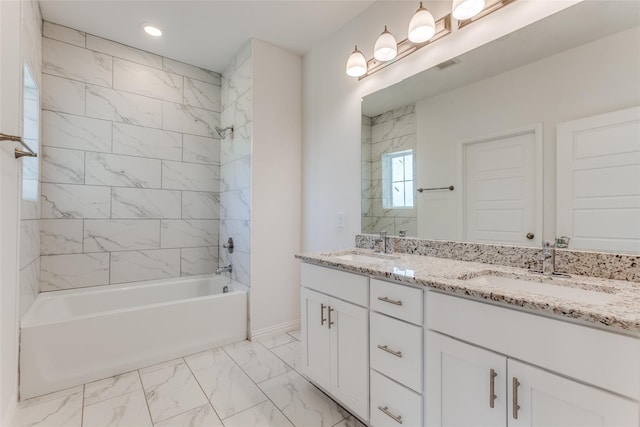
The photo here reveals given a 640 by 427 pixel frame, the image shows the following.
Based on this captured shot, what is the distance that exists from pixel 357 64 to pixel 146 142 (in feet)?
6.92

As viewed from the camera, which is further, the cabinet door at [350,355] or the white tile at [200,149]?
the white tile at [200,149]

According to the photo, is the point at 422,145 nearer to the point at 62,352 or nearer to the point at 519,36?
the point at 519,36

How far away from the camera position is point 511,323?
3.08 feet

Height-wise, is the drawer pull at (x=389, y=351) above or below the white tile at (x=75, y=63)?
below

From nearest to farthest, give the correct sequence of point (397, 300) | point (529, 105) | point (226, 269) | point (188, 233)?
point (397, 300)
point (529, 105)
point (226, 269)
point (188, 233)

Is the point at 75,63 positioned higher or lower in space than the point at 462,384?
higher

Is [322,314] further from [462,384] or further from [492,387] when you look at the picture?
[492,387]

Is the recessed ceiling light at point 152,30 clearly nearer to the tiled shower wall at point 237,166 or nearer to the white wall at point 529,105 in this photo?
the tiled shower wall at point 237,166

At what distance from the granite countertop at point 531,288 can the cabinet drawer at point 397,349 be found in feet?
0.67

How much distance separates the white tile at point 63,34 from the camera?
7.88 feet

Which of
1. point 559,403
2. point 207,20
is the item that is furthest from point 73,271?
point 559,403

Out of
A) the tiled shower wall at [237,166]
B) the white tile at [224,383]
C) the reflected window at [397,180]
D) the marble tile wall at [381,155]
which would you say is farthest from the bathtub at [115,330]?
the reflected window at [397,180]

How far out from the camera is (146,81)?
2840 millimetres

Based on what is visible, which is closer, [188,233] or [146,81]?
[146,81]
